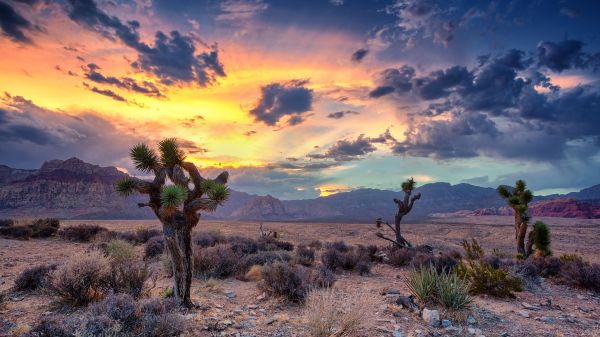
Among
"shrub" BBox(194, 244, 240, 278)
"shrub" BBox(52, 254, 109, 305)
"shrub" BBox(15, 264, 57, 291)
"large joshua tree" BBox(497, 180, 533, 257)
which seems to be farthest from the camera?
"large joshua tree" BBox(497, 180, 533, 257)

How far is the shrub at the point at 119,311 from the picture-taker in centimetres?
611

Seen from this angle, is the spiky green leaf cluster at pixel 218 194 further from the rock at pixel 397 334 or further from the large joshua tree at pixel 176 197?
the rock at pixel 397 334

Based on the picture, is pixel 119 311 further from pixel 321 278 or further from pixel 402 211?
pixel 402 211

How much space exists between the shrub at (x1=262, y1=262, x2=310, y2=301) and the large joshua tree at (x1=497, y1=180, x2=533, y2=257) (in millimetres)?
16957

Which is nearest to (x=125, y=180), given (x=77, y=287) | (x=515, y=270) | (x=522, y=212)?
(x=77, y=287)

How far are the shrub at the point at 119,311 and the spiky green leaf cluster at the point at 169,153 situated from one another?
383 centimetres

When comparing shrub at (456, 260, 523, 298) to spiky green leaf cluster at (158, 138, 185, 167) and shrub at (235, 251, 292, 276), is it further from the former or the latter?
spiky green leaf cluster at (158, 138, 185, 167)

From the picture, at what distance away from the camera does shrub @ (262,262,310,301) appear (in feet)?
31.1

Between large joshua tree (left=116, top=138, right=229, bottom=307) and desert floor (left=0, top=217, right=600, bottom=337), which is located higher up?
large joshua tree (left=116, top=138, right=229, bottom=307)

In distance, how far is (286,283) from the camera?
9547 millimetres

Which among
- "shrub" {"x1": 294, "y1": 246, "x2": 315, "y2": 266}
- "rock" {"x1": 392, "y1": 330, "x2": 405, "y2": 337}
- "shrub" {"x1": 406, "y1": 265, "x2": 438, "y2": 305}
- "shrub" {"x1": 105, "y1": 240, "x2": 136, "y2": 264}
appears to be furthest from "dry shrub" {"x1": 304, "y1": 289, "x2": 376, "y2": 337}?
"shrub" {"x1": 105, "y1": 240, "x2": 136, "y2": 264}

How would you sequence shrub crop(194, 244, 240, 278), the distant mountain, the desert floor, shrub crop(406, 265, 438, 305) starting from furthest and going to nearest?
the distant mountain → shrub crop(194, 244, 240, 278) → shrub crop(406, 265, 438, 305) → the desert floor

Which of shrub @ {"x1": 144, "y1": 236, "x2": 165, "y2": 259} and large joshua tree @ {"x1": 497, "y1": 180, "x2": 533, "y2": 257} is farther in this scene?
large joshua tree @ {"x1": 497, "y1": 180, "x2": 533, "y2": 257}

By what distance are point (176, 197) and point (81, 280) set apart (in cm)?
317
